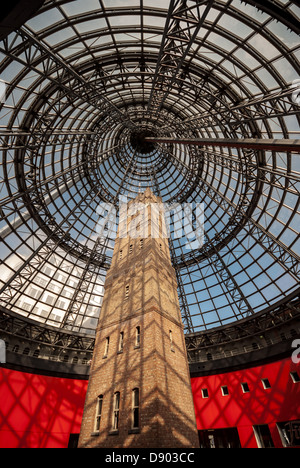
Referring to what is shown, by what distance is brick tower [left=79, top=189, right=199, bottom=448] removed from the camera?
39.4 ft

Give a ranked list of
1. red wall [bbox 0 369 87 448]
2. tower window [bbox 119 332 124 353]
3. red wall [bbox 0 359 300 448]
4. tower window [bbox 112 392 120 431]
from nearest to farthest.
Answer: tower window [bbox 112 392 120 431]
tower window [bbox 119 332 124 353]
red wall [bbox 0 369 87 448]
red wall [bbox 0 359 300 448]

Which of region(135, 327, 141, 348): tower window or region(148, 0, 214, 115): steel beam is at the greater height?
region(148, 0, 214, 115): steel beam

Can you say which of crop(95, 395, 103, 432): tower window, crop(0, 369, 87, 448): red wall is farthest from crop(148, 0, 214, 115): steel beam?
crop(0, 369, 87, 448): red wall

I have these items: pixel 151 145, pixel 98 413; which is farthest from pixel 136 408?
pixel 151 145

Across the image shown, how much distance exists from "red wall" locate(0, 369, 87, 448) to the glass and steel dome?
7388mm

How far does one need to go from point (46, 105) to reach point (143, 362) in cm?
2337

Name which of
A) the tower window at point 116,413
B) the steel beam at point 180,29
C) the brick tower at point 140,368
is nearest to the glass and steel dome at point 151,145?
the steel beam at point 180,29

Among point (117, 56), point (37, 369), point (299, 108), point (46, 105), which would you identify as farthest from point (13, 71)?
point (37, 369)

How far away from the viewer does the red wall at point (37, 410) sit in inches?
781

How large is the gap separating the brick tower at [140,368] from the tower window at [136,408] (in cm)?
4

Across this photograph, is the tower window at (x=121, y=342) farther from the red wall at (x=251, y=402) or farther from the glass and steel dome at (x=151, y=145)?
the red wall at (x=251, y=402)

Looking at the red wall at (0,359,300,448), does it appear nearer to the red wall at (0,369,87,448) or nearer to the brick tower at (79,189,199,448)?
the red wall at (0,369,87,448)

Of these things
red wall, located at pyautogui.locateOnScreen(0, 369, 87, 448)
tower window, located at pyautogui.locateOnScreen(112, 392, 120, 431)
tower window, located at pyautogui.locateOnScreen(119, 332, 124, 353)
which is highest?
tower window, located at pyautogui.locateOnScreen(119, 332, 124, 353)
